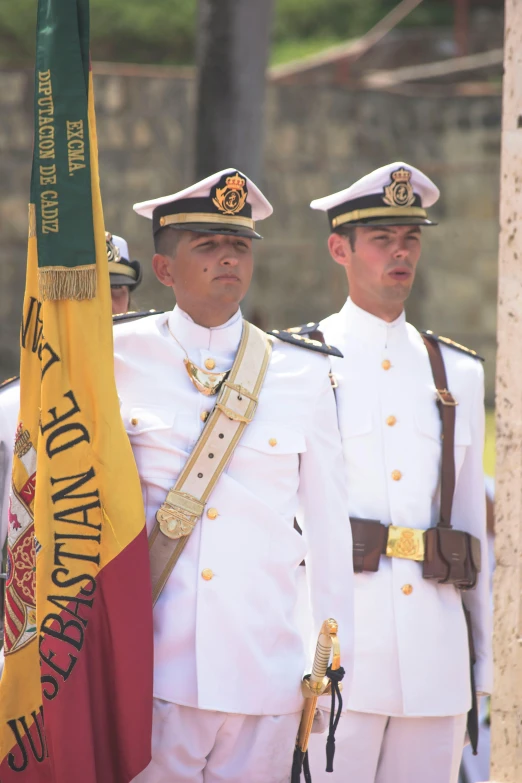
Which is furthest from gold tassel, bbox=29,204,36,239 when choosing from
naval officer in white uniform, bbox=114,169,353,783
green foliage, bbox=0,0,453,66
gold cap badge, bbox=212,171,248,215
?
green foliage, bbox=0,0,453,66

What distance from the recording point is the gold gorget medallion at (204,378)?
326cm

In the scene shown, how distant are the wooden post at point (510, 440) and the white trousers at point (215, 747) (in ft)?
2.65

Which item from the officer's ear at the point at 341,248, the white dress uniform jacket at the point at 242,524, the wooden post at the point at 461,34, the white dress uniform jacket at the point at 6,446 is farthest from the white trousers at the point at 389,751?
the wooden post at the point at 461,34

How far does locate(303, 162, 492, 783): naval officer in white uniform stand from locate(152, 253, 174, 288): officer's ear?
86 centimetres

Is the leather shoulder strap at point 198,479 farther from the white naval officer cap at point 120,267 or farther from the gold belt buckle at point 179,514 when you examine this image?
the white naval officer cap at point 120,267

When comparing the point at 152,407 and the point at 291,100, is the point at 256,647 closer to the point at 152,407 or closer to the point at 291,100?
the point at 152,407

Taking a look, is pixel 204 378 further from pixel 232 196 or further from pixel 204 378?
pixel 232 196

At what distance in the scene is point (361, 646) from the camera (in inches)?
153

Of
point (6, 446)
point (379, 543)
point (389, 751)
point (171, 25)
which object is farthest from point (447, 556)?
Result: point (171, 25)

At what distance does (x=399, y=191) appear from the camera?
4203 millimetres

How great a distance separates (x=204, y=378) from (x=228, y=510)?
1.14 feet

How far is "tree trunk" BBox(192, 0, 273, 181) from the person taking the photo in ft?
25.6

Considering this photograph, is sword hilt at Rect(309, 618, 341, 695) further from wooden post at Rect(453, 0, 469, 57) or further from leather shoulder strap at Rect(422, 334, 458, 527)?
wooden post at Rect(453, 0, 469, 57)

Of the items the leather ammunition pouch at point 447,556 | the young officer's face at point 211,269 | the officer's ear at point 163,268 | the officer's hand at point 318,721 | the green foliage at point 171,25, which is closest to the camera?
the officer's hand at point 318,721
